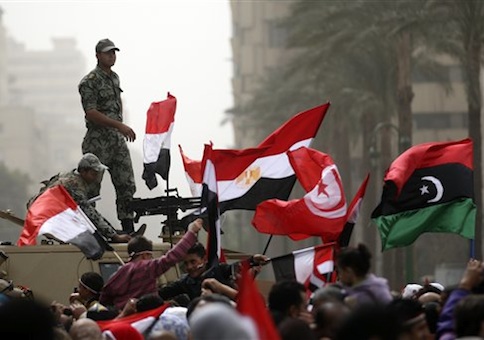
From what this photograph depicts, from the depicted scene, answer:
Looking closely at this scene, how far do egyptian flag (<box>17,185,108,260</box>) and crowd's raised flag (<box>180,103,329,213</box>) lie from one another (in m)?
1.60

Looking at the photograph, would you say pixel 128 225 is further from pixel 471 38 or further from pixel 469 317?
pixel 471 38

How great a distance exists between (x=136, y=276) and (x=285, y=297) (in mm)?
3142

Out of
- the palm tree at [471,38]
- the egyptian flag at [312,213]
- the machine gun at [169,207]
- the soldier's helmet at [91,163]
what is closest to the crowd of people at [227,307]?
the egyptian flag at [312,213]

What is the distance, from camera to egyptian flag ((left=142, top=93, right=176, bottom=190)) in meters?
18.5

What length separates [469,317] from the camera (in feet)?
33.6

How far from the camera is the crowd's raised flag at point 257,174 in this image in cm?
1703

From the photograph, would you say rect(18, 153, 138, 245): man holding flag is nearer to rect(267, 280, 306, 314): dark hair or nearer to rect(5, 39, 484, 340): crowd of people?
rect(5, 39, 484, 340): crowd of people

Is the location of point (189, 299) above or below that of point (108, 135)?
below

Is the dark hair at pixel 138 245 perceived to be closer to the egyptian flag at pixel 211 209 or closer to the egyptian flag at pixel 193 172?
the egyptian flag at pixel 211 209

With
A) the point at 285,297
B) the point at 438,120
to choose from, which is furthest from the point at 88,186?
the point at 438,120

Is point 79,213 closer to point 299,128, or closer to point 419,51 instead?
point 299,128

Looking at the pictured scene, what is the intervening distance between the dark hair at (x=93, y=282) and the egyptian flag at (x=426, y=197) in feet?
9.39

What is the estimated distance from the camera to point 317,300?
1121cm

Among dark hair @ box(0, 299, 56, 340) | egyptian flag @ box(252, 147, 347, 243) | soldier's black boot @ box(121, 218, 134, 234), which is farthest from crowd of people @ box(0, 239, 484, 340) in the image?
soldier's black boot @ box(121, 218, 134, 234)
